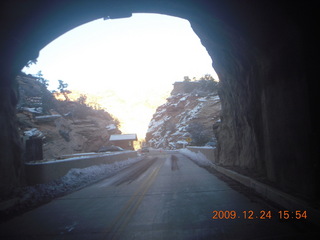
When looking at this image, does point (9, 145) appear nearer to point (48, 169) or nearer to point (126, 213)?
point (48, 169)

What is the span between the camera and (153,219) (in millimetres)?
6027

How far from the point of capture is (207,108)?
242 feet

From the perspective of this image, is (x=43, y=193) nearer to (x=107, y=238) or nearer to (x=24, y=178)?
(x=24, y=178)

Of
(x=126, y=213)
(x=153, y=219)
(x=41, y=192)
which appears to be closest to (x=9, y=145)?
(x=41, y=192)

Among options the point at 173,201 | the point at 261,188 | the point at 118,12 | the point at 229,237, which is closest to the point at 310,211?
the point at 229,237

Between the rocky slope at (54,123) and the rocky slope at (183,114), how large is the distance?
22490mm

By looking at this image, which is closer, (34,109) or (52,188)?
(52,188)

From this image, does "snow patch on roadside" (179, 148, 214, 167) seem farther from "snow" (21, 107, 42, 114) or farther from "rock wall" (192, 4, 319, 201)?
"snow" (21, 107, 42, 114)

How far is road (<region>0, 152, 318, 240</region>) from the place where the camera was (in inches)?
197

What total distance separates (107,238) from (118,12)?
728cm

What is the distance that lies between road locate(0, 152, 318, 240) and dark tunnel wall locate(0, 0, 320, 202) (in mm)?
1480

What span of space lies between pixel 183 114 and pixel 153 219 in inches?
3128

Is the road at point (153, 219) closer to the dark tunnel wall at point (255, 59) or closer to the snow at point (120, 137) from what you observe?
the dark tunnel wall at point (255, 59)

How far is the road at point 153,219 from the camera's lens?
500 centimetres
